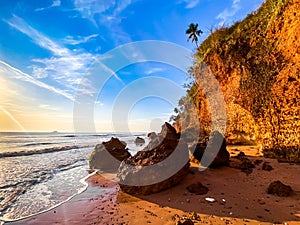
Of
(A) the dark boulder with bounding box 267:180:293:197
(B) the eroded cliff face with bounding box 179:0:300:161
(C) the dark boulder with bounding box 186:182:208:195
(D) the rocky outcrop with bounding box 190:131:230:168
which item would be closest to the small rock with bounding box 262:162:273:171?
(D) the rocky outcrop with bounding box 190:131:230:168

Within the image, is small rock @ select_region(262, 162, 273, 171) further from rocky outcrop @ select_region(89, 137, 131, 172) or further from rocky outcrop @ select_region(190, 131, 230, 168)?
rocky outcrop @ select_region(89, 137, 131, 172)

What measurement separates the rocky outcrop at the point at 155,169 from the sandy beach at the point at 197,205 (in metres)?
0.29

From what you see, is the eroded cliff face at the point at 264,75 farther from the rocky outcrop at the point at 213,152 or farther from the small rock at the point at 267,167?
the rocky outcrop at the point at 213,152

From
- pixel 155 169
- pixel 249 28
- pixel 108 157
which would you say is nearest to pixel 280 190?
pixel 155 169

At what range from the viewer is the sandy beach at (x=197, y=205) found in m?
5.35

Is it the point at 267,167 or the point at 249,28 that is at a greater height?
the point at 249,28

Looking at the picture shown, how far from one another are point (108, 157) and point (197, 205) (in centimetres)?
886

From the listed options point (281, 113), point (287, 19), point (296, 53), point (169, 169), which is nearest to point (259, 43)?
point (287, 19)

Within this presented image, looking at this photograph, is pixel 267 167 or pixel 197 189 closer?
pixel 197 189

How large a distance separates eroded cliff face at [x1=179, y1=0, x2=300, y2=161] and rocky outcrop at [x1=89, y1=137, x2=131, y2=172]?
29.7ft

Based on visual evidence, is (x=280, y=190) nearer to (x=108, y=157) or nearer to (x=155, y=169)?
(x=155, y=169)

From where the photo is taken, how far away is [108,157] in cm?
1393

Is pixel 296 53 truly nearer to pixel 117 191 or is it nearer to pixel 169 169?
pixel 169 169

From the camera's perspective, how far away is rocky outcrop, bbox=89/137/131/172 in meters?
13.6
